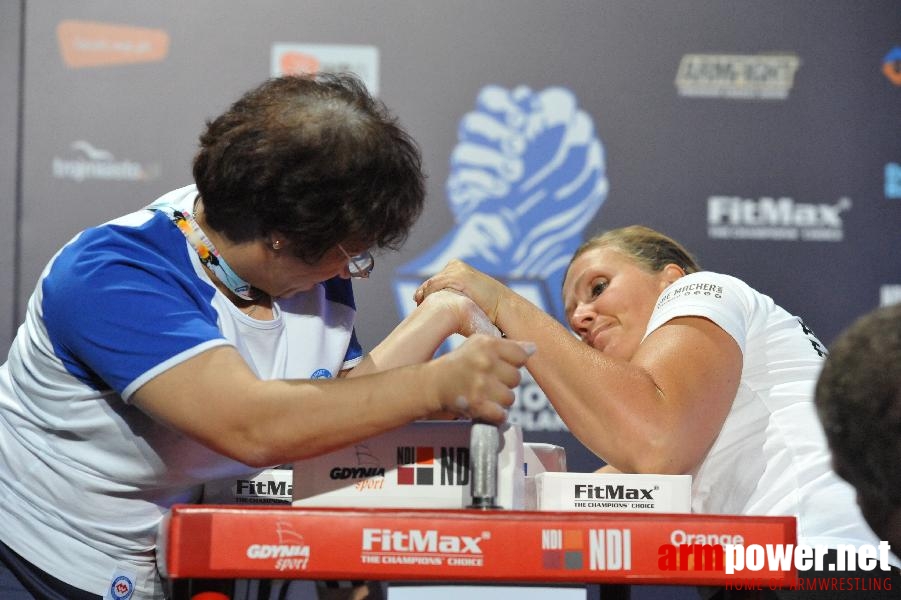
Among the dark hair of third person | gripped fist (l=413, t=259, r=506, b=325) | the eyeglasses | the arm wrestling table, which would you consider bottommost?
the arm wrestling table

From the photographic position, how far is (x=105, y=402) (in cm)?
125

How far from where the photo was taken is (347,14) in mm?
3150

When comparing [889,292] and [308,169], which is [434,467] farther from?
[889,292]

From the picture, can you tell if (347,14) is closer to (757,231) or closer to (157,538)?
(757,231)

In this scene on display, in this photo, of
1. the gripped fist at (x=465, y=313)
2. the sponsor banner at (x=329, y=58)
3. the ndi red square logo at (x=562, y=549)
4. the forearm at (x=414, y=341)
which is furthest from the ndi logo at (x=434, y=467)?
the sponsor banner at (x=329, y=58)

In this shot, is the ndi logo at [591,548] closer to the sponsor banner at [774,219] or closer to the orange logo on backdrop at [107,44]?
the sponsor banner at [774,219]

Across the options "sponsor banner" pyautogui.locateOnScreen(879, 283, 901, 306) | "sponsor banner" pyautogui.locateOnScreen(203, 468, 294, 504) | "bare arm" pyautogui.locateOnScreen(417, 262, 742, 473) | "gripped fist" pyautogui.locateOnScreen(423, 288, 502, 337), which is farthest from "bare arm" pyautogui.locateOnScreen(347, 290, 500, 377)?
"sponsor banner" pyautogui.locateOnScreen(879, 283, 901, 306)

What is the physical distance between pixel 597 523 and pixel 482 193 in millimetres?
2212

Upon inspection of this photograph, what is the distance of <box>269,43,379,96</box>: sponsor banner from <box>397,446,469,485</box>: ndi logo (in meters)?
2.11

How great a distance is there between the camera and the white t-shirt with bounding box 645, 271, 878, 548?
148cm

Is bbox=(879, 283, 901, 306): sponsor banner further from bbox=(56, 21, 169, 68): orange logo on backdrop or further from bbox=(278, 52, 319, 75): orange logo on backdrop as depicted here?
bbox=(56, 21, 169, 68): orange logo on backdrop

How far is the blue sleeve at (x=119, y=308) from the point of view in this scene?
112 cm

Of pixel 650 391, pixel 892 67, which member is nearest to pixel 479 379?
pixel 650 391

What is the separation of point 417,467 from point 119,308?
1.28ft
